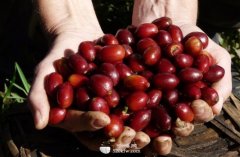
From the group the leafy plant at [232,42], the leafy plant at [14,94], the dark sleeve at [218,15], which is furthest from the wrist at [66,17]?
the leafy plant at [232,42]

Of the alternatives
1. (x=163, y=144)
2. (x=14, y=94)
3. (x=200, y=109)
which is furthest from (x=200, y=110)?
(x=14, y=94)

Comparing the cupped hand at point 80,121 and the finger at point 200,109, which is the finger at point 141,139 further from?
the finger at point 200,109

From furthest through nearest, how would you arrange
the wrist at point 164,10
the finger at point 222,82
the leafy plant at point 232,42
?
the leafy plant at point 232,42 < the wrist at point 164,10 < the finger at point 222,82

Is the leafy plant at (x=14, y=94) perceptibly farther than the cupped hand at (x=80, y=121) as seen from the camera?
Yes

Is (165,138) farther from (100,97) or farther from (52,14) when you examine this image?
(52,14)

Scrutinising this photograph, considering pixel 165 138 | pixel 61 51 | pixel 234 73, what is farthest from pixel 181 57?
pixel 234 73

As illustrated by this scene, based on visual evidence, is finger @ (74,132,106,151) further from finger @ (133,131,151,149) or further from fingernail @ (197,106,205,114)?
fingernail @ (197,106,205,114)

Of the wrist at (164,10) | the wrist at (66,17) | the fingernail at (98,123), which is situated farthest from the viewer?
the wrist at (164,10)
